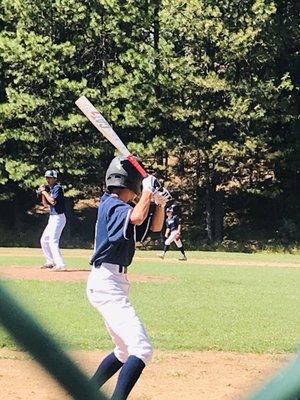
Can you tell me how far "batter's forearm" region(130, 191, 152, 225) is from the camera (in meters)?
4.51

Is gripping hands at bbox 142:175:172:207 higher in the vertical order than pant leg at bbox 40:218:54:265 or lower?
higher

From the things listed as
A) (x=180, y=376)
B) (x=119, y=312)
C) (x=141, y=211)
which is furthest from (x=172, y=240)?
(x=141, y=211)

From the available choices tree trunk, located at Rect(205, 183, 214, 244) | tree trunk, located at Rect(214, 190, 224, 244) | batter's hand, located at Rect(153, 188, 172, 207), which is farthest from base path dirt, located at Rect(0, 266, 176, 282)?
tree trunk, located at Rect(214, 190, 224, 244)

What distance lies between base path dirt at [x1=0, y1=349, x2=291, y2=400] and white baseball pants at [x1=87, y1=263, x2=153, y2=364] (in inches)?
18.6

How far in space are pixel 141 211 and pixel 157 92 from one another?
80.2ft

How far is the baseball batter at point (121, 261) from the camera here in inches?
185

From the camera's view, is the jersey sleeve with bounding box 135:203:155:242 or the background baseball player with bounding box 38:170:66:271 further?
the background baseball player with bounding box 38:170:66:271

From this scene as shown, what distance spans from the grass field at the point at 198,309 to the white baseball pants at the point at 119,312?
331 mm

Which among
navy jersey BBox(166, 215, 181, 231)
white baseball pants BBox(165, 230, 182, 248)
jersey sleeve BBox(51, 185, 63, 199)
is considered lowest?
white baseball pants BBox(165, 230, 182, 248)

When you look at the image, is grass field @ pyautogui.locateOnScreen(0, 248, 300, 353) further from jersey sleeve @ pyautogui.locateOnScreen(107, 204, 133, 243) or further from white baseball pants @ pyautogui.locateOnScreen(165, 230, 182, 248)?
white baseball pants @ pyautogui.locateOnScreen(165, 230, 182, 248)

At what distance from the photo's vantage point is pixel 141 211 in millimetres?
4512

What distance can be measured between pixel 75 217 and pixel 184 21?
8862 millimetres

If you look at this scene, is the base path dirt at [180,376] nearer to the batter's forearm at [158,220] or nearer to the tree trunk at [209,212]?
the batter's forearm at [158,220]

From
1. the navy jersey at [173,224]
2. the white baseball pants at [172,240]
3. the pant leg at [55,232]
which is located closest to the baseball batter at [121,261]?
the pant leg at [55,232]
